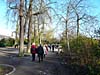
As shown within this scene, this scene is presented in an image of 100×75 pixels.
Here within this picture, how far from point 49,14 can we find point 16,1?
6477 mm

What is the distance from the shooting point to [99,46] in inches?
589

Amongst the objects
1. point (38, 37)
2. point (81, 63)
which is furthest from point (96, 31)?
point (38, 37)

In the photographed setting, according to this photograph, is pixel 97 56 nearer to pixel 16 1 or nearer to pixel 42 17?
pixel 16 1

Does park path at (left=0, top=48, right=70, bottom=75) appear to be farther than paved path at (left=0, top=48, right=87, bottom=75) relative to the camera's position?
Yes

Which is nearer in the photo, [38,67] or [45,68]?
[45,68]

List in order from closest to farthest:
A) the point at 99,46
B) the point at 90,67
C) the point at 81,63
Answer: the point at 90,67, the point at 99,46, the point at 81,63

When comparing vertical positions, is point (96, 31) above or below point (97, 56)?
above

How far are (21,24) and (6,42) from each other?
53.5 meters

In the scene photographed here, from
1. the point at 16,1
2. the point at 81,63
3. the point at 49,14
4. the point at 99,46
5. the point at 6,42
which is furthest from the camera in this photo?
the point at 6,42

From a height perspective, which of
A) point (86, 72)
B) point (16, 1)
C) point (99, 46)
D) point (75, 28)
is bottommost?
point (86, 72)

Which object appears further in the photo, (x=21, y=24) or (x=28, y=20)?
(x=28, y=20)

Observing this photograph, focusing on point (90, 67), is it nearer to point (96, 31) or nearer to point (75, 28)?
point (96, 31)

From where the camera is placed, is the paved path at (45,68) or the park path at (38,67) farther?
the park path at (38,67)

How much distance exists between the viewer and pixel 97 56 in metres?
14.6
